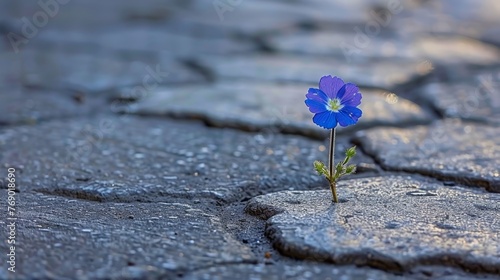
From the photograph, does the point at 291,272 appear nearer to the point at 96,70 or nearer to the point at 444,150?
the point at 444,150

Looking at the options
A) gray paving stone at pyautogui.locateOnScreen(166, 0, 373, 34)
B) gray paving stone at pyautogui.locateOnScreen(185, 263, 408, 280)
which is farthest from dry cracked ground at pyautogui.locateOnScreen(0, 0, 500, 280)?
gray paving stone at pyautogui.locateOnScreen(166, 0, 373, 34)

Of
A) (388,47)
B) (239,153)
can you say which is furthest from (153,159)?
(388,47)

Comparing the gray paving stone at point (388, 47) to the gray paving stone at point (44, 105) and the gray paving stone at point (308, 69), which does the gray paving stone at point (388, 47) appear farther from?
the gray paving stone at point (44, 105)

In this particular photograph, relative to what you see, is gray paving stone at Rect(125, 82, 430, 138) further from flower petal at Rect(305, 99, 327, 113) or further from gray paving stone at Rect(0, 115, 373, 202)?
flower petal at Rect(305, 99, 327, 113)

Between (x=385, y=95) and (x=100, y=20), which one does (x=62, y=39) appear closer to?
(x=100, y=20)

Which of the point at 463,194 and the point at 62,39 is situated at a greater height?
the point at 62,39

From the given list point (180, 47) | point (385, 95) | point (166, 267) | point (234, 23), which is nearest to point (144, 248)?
point (166, 267)

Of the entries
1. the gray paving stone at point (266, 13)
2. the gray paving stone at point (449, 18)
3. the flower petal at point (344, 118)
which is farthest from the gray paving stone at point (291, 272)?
the gray paving stone at point (449, 18)
